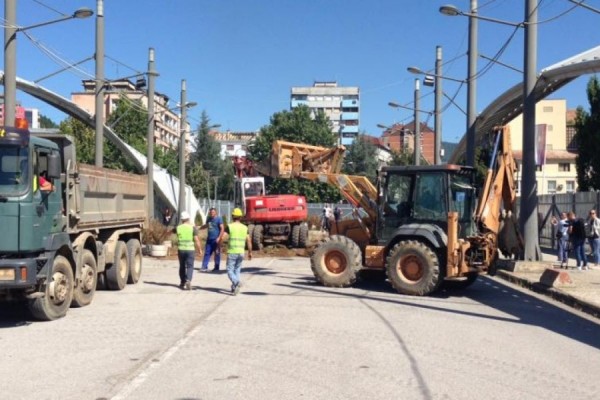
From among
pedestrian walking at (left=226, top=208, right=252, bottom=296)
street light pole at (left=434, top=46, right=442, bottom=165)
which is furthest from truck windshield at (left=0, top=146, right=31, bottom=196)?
street light pole at (left=434, top=46, right=442, bottom=165)

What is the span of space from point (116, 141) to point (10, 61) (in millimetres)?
25209

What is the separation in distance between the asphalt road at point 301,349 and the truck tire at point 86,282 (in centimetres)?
19

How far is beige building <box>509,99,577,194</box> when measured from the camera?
2887 inches

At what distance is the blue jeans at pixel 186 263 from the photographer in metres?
14.0

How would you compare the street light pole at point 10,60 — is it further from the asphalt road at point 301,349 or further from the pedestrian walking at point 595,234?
the pedestrian walking at point 595,234

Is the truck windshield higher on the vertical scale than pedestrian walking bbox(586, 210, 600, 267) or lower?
higher

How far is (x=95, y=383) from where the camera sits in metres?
6.46

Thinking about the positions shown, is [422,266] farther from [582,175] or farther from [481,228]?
[582,175]

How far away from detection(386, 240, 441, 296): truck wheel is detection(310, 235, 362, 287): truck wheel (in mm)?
984

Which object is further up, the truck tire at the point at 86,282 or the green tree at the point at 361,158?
the green tree at the point at 361,158

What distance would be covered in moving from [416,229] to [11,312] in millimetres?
7883

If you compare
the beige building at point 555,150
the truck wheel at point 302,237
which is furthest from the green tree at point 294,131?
the truck wheel at point 302,237

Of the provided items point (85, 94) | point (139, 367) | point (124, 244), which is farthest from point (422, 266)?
point (85, 94)

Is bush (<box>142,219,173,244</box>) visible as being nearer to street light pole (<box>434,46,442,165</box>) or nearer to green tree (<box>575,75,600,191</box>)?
street light pole (<box>434,46,442,165</box>)
